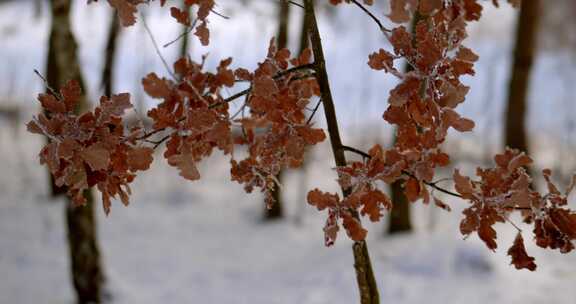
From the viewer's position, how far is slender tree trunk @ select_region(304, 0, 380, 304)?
128 cm

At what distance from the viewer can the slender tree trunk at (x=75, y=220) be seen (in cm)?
286

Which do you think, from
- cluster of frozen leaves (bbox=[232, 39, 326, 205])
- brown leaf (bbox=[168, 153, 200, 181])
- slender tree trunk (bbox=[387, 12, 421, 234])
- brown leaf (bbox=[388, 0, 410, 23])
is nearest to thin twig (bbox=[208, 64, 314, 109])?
cluster of frozen leaves (bbox=[232, 39, 326, 205])

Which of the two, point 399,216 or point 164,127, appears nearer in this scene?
→ point 164,127

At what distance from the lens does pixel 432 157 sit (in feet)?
3.79

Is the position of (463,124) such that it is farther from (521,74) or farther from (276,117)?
(521,74)

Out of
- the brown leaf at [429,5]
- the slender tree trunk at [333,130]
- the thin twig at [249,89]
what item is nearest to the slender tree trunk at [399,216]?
the slender tree trunk at [333,130]

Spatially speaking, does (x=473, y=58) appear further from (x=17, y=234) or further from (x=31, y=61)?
(x=31, y=61)

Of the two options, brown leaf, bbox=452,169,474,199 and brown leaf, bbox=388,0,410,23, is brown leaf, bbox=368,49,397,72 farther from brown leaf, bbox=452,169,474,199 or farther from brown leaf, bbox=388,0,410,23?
brown leaf, bbox=452,169,474,199

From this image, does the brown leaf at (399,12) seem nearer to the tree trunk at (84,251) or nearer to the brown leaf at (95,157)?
the brown leaf at (95,157)

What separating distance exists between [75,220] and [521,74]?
3.86 meters

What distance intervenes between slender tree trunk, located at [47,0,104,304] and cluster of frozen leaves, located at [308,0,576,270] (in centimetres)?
205

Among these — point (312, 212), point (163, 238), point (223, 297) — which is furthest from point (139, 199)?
point (223, 297)

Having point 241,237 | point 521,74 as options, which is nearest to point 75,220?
point 241,237

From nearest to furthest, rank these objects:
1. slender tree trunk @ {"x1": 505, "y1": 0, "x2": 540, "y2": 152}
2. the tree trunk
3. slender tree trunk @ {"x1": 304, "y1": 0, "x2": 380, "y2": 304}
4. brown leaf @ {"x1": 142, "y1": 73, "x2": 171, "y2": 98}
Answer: brown leaf @ {"x1": 142, "y1": 73, "x2": 171, "y2": 98} → slender tree trunk @ {"x1": 304, "y1": 0, "x2": 380, "y2": 304} → the tree trunk → slender tree trunk @ {"x1": 505, "y1": 0, "x2": 540, "y2": 152}
